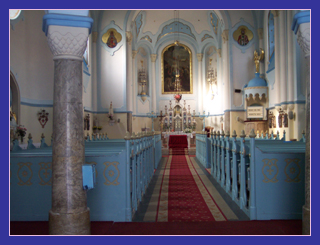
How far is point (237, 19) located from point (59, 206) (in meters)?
14.6

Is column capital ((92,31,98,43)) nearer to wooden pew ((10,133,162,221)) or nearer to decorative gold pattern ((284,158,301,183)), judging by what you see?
wooden pew ((10,133,162,221))

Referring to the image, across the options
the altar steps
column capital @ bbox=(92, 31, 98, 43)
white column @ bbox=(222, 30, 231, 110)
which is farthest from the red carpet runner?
column capital @ bbox=(92, 31, 98, 43)

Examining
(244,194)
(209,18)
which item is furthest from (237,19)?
(244,194)

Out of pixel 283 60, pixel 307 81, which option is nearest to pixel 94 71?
pixel 283 60

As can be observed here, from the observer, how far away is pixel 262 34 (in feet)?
47.8

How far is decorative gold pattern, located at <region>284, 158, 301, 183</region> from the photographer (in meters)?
3.80

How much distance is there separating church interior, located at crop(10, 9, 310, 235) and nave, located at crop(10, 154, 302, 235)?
6 centimetres

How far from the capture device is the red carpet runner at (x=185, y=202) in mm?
4047

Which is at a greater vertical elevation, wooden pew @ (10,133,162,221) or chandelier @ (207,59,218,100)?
chandelier @ (207,59,218,100)

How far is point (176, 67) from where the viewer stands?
20.8 m

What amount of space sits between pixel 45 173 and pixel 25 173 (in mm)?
277

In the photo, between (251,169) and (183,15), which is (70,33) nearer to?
(251,169)

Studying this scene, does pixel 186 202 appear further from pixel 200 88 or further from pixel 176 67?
pixel 176 67

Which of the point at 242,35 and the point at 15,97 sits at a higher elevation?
the point at 242,35
